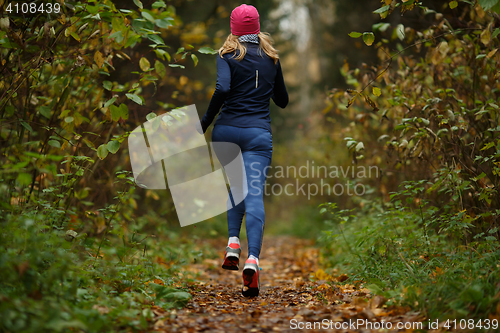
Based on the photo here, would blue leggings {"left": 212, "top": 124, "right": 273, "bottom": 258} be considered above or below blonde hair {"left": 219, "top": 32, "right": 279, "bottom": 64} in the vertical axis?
below

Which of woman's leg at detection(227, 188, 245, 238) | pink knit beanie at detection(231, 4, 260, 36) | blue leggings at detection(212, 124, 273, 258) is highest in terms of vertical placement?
pink knit beanie at detection(231, 4, 260, 36)

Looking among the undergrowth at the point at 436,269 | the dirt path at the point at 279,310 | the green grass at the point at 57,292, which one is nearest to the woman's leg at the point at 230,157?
the dirt path at the point at 279,310

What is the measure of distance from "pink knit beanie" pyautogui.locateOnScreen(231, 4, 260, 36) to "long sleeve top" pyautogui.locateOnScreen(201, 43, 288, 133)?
115 millimetres

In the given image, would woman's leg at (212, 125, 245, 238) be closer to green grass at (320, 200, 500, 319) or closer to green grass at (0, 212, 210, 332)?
green grass at (0, 212, 210, 332)

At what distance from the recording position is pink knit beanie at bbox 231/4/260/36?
310cm

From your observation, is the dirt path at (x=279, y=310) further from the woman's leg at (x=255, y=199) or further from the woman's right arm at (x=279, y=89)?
the woman's right arm at (x=279, y=89)

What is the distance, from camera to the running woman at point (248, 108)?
299 cm

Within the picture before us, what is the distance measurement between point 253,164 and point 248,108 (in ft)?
1.49

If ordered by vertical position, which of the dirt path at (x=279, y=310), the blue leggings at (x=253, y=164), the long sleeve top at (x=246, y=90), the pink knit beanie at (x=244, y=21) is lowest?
the dirt path at (x=279, y=310)

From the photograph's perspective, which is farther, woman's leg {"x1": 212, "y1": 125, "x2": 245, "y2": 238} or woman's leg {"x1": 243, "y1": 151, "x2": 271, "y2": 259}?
woman's leg {"x1": 212, "y1": 125, "x2": 245, "y2": 238}

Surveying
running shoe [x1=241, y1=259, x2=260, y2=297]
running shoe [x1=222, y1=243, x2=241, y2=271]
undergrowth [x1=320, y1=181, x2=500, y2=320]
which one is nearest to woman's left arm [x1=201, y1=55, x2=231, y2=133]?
running shoe [x1=222, y1=243, x2=241, y2=271]

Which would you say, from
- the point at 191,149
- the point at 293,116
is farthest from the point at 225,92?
the point at 293,116

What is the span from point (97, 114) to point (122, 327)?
129 inches

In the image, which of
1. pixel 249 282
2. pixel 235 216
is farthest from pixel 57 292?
pixel 235 216
